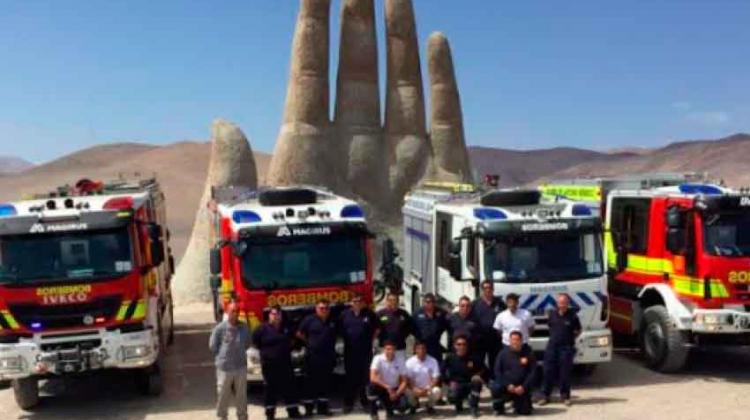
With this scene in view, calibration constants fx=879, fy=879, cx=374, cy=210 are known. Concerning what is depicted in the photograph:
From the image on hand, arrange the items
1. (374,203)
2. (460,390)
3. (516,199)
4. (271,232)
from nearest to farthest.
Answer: (460,390)
(271,232)
(516,199)
(374,203)

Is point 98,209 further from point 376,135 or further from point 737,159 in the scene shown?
point 737,159

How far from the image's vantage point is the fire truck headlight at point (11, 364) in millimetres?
12695

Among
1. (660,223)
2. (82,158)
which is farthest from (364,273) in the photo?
(82,158)

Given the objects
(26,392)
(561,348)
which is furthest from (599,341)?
(26,392)

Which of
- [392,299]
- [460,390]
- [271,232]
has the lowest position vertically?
[460,390]

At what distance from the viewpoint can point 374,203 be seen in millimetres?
Answer: 34531

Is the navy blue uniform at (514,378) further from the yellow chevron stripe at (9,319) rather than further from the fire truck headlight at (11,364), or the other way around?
the yellow chevron stripe at (9,319)

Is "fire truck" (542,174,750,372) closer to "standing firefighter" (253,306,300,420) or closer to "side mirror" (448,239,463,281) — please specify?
"side mirror" (448,239,463,281)

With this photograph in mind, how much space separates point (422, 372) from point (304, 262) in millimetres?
2485

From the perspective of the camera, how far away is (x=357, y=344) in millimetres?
12375

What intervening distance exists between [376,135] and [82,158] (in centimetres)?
13423

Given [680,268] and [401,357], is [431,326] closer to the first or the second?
[401,357]

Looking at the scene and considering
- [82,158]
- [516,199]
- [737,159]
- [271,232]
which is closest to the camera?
[271,232]

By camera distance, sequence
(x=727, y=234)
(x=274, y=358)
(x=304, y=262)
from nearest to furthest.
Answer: (x=274, y=358) < (x=304, y=262) < (x=727, y=234)
